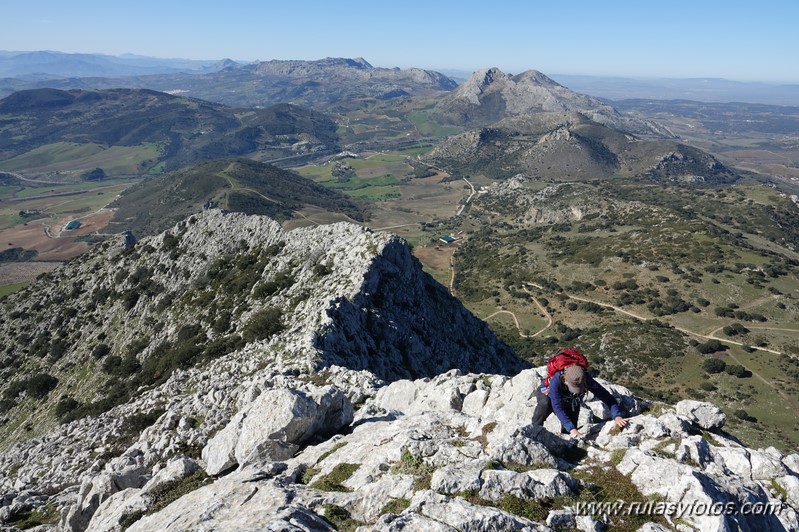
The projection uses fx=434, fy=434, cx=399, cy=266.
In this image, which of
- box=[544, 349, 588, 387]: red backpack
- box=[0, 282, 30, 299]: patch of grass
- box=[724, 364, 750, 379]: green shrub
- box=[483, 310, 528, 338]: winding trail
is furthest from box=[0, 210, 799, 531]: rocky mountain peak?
box=[0, 282, 30, 299]: patch of grass

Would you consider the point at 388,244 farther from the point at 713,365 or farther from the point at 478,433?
the point at 713,365

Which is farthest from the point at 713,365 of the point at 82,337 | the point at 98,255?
the point at 98,255

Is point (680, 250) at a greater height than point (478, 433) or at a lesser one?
lesser

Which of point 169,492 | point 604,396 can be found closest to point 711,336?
point 604,396

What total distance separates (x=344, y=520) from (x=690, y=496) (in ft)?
37.5

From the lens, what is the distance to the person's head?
16766 mm

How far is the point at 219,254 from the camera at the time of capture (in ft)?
253

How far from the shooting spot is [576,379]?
660 inches

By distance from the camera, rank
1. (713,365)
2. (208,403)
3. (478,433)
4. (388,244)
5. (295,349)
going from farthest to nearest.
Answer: (713,365), (388,244), (295,349), (208,403), (478,433)

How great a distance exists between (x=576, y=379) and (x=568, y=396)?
1.65 metres

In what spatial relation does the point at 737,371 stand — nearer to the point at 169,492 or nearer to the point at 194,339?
the point at 194,339

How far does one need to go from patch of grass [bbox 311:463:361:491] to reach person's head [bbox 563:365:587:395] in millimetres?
9342

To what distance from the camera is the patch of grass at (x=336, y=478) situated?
17141mm

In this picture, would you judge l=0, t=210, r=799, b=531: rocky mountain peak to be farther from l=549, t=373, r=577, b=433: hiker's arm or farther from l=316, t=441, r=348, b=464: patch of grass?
l=549, t=373, r=577, b=433: hiker's arm
